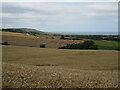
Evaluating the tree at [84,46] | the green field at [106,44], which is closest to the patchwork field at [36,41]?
the tree at [84,46]

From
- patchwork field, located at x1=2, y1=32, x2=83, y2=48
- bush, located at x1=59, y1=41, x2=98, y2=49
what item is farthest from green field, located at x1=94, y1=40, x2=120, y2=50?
patchwork field, located at x1=2, y1=32, x2=83, y2=48

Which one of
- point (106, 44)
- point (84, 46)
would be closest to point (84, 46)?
point (84, 46)

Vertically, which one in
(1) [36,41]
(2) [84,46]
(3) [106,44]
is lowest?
(2) [84,46]

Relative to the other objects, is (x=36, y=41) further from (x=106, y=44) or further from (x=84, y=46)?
(x=106, y=44)

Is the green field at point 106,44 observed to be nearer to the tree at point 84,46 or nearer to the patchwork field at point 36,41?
the tree at point 84,46

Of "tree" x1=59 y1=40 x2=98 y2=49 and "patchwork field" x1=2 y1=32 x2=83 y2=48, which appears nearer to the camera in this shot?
"tree" x1=59 y1=40 x2=98 y2=49

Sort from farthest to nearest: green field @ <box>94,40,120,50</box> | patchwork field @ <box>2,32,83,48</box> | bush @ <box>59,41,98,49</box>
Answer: patchwork field @ <box>2,32,83,48</box> < bush @ <box>59,41,98,49</box> < green field @ <box>94,40,120,50</box>

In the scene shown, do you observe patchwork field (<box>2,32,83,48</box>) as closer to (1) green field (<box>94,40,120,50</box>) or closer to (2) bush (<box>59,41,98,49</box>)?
(2) bush (<box>59,41,98,49</box>)

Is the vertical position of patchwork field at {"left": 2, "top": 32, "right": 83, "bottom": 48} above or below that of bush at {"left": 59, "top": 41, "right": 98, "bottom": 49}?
above

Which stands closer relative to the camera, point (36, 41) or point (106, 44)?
point (106, 44)

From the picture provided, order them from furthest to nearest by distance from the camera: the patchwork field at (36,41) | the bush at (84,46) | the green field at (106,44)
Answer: the patchwork field at (36,41)
the bush at (84,46)
the green field at (106,44)

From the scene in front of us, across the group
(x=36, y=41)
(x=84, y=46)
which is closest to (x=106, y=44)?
(x=84, y=46)

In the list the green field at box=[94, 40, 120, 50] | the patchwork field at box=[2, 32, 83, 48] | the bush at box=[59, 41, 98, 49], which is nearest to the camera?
the green field at box=[94, 40, 120, 50]

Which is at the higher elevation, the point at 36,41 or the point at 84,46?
the point at 36,41
